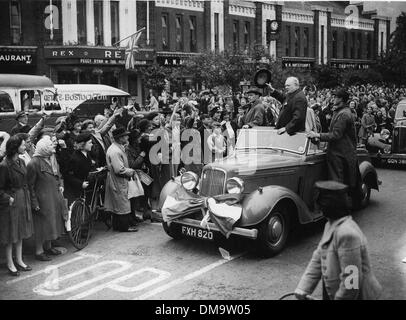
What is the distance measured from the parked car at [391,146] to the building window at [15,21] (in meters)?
19.2

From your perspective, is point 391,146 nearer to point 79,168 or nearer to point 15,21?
point 79,168

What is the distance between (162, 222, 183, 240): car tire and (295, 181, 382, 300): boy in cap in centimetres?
407

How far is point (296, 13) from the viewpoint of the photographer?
4012 cm

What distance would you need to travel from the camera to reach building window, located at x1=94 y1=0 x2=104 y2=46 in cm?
2865

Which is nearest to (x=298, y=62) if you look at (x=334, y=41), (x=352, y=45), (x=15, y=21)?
(x=334, y=41)

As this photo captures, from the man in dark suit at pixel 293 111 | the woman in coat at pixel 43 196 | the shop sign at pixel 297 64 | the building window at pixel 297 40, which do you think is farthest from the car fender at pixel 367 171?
the building window at pixel 297 40

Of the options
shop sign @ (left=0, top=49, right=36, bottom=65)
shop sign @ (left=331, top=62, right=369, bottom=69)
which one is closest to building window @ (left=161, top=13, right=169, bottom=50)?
shop sign @ (left=0, top=49, right=36, bottom=65)

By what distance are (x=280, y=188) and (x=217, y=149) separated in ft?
12.6

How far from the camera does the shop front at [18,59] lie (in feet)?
82.5

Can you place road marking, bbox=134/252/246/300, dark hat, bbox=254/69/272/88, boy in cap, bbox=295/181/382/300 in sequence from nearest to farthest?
boy in cap, bbox=295/181/382/300
road marking, bbox=134/252/246/300
dark hat, bbox=254/69/272/88

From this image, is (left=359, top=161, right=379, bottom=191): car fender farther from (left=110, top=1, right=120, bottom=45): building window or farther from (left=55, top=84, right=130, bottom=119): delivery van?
(left=110, top=1, right=120, bottom=45): building window

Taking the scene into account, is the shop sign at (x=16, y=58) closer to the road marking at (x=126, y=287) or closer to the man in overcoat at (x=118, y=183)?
the man in overcoat at (x=118, y=183)

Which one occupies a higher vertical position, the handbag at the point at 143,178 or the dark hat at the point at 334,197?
the dark hat at the point at 334,197

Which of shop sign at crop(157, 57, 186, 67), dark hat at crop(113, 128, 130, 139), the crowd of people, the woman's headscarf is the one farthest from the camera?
shop sign at crop(157, 57, 186, 67)
